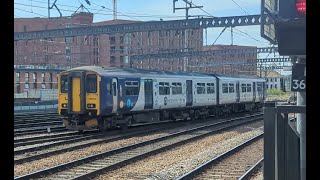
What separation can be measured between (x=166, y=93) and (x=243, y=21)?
9.87 meters

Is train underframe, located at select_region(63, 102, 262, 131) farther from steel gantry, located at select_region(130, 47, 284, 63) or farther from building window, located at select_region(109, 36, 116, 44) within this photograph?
building window, located at select_region(109, 36, 116, 44)

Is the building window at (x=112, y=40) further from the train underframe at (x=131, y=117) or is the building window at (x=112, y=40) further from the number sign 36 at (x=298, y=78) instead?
the number sign 36 at (x=298, y=78)

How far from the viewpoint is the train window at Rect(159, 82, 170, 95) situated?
2228 centimetres

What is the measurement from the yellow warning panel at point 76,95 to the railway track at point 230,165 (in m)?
6.94

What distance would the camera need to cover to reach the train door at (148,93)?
829 inches

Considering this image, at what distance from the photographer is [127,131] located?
20.1 meters

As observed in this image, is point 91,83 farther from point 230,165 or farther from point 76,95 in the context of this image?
point 230,165

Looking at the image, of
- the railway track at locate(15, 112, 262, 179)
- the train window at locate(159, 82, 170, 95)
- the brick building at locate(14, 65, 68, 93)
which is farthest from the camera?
the brick building at locate(14, 65, 68, 93)

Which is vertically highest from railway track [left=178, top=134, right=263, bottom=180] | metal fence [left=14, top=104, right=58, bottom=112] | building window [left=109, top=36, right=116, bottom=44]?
building window [left=109, top=36, right=116, bottom=44]

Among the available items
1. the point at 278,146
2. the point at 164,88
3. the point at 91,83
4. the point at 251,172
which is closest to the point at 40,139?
the point at 91,83

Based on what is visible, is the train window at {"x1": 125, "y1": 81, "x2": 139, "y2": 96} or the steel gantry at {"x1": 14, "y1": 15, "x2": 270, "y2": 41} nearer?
the train window at {"x1": 125, "y1": 81, "x2": 139, "y2": 96}

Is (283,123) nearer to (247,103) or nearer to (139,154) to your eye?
A: (139,154)

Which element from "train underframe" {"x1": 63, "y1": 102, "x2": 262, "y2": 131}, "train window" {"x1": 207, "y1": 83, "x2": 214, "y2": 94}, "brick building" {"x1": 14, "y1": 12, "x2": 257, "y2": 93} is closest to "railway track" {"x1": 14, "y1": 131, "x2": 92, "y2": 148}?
"train underframe" {"x1": 63, "y1": 102, "x2": 262, "y2": 131}
